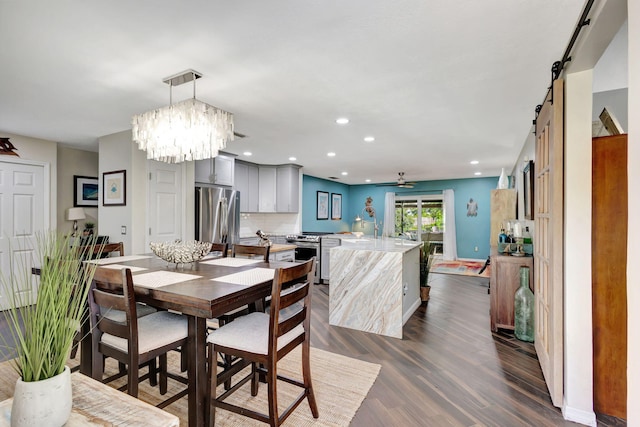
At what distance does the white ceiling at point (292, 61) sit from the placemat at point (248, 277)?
4.61 ft

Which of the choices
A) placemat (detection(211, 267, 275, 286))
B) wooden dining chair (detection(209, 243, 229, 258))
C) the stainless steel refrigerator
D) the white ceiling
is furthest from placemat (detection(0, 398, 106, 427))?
the stainless steel refrigerator

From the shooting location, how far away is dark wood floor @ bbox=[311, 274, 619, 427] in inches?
76.3

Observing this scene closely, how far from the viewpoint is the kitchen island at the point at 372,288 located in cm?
319

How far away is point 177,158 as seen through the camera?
2.53m

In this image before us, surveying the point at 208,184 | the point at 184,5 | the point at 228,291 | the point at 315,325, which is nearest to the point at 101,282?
the point at 228,291

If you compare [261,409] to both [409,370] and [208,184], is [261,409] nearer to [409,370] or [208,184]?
[409,370]

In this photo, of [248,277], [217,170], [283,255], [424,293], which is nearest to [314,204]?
[283,255]

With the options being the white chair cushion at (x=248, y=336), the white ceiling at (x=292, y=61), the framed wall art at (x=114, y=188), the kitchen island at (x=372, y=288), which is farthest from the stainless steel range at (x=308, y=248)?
the white chair cushion at (x=248, y=336)

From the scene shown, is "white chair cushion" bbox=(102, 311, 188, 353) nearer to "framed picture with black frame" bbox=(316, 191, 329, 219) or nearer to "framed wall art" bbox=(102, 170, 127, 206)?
"framed wall art" bbox=(102, 170, 127, 206)

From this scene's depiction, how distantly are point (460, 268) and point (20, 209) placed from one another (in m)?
7.68

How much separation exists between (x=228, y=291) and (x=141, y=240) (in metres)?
2.77

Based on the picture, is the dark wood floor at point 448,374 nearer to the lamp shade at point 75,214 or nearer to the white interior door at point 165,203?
the lamp shade at point 75,214

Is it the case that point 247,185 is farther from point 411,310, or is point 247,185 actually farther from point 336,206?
point 336,206

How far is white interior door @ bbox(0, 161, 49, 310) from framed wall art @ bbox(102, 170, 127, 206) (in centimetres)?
96
